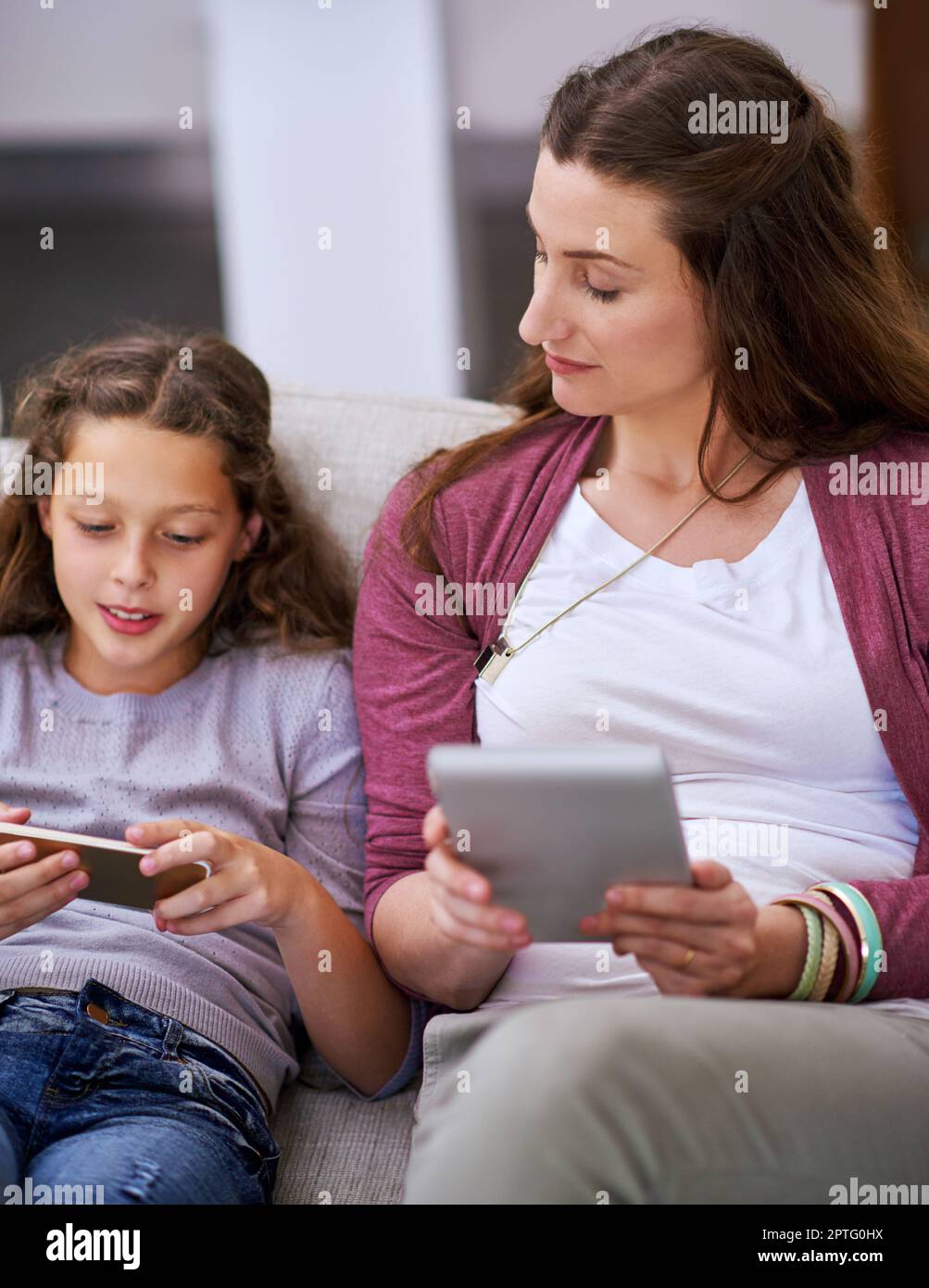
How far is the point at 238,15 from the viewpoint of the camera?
144 inches

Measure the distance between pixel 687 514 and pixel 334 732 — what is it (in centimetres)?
43

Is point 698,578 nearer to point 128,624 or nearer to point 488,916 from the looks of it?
point 488,916

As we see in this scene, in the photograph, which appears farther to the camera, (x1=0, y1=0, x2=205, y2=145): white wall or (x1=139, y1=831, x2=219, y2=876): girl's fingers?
(x1=0, y1=0, x2=205, y2=145): white wall

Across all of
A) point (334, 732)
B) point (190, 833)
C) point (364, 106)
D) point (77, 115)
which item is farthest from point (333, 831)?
point (77, 115)

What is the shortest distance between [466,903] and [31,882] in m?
0.37

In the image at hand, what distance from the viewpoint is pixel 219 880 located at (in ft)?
3.63

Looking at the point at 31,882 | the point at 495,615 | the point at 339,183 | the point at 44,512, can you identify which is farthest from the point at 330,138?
the point at 31,882

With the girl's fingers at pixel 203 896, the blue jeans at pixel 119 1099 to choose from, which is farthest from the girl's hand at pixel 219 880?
the blue jeans at pixel 119 1099

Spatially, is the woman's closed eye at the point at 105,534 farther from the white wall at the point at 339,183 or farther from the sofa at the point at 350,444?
the white wall at the point at 339,183

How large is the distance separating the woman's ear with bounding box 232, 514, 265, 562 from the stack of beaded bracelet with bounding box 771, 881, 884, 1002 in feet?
2.38

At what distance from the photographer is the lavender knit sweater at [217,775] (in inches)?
50.3

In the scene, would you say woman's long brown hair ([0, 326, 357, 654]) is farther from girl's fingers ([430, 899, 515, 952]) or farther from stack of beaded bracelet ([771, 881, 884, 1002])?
stack of beaded bracelet ([771, 881, 884, 1002])

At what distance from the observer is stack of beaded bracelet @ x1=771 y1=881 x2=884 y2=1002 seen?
3.44 ft

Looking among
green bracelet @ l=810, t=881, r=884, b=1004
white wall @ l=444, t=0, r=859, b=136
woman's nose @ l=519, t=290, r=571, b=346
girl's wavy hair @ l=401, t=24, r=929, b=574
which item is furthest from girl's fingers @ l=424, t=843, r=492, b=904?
white wall @ l=444, t=0, r=859, b=136
